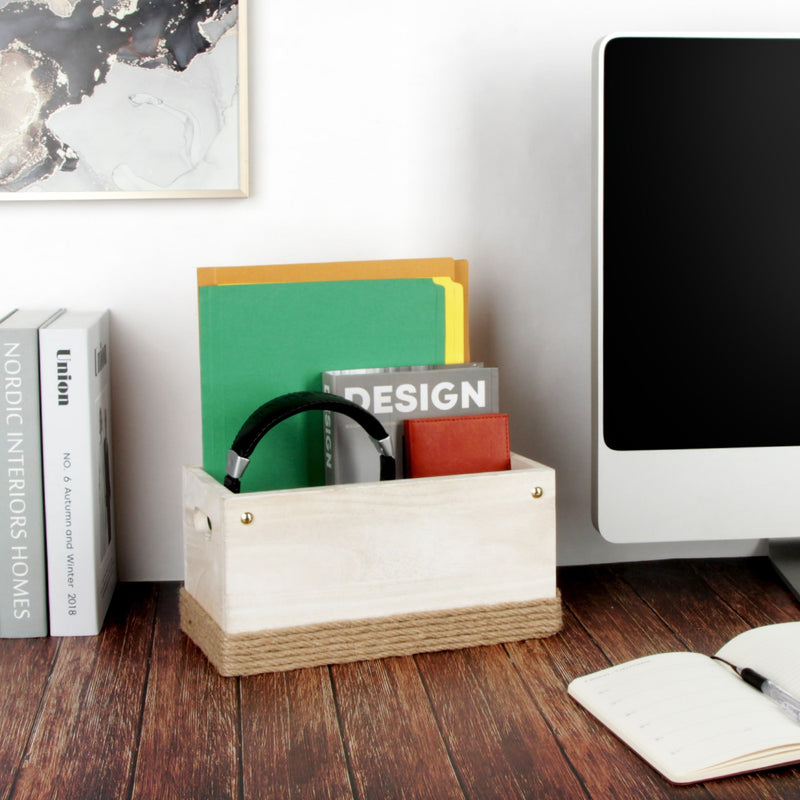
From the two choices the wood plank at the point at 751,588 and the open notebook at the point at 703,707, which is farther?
the wood plank at the point at 751,588

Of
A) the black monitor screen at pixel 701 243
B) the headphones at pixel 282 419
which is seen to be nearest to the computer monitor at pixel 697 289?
the black monitor screen at pixel 701 243

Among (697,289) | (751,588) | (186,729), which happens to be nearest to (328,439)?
(186,729)

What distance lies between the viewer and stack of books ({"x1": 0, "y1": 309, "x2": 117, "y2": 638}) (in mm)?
886

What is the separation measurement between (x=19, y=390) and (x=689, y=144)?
654mm

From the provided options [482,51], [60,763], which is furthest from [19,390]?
[482,51]

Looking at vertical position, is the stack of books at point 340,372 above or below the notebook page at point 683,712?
above

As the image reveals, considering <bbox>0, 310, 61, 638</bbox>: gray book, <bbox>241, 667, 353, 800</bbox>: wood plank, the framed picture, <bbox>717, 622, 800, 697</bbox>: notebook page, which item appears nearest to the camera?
<bbox>241, 667, 353, 800</bbox>: wood plank

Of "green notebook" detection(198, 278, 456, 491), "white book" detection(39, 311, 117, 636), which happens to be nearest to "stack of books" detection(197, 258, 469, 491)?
"green notebook" detection(198, 278, 456, 491)

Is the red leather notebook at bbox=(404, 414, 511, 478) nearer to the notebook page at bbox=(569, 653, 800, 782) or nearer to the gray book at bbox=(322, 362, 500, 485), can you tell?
the gray book at bbox=(322, 362, 500, 485)

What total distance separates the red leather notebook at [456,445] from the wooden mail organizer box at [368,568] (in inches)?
1.1

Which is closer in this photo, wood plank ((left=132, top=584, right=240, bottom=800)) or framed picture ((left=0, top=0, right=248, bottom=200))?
wood plank ((left=132, top=584, right=240, bottom=800))

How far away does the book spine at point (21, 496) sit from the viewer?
88 cm

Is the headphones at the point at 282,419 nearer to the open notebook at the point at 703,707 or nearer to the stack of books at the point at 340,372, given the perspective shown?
the stack of books at the point at 340,372

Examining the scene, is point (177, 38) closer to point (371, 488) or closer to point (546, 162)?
point (546, 162)
